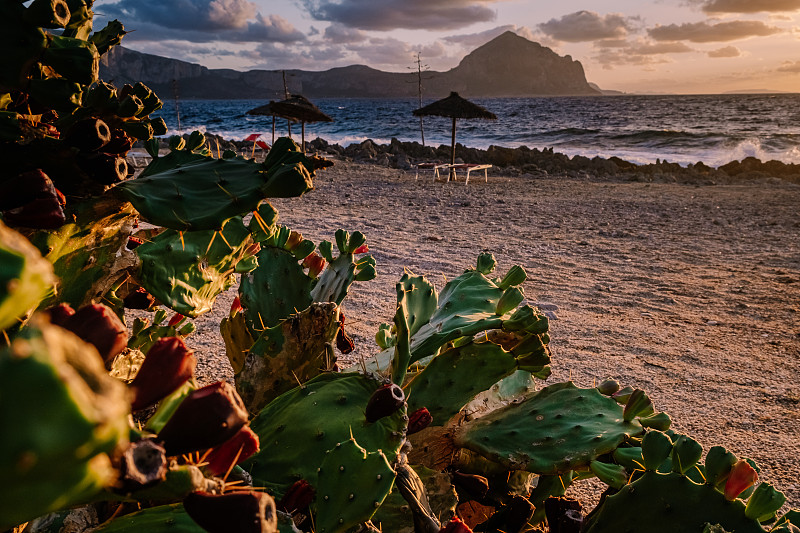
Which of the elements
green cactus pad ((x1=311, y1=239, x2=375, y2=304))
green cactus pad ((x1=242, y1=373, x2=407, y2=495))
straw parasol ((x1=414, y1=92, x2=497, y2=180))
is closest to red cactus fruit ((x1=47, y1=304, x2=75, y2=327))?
green cactus pad ((x1=242, y1=373, x2=407, y2=495))

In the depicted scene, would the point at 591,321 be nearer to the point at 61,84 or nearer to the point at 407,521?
the point at 407,521

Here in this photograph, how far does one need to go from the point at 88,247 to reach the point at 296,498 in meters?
0.70

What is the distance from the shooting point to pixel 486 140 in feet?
111

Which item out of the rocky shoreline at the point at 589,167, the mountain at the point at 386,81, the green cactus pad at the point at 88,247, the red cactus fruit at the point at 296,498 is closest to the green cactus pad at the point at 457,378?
the red cactus fruit at the point at 296,498

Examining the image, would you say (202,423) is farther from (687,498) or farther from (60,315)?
(687,498)

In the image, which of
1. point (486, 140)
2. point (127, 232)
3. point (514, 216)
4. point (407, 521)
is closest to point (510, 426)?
point (407, 521)

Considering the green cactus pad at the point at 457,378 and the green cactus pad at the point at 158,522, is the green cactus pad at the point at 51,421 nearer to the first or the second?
the green cactus pad at the point at 158,522

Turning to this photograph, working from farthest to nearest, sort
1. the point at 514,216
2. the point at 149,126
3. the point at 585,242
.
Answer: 1. the point at 514,216
2. the point at 585,242
3. the point at 149,126

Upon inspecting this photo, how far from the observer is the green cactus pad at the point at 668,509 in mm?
1188

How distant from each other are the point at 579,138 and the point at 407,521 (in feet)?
112

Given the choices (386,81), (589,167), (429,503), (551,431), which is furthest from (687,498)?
(386,81)

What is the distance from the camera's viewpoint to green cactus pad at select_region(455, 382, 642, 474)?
1534 millimetres

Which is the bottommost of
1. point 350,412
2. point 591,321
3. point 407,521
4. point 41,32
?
point 591,321

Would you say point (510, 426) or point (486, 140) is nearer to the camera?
point (510, 426)
